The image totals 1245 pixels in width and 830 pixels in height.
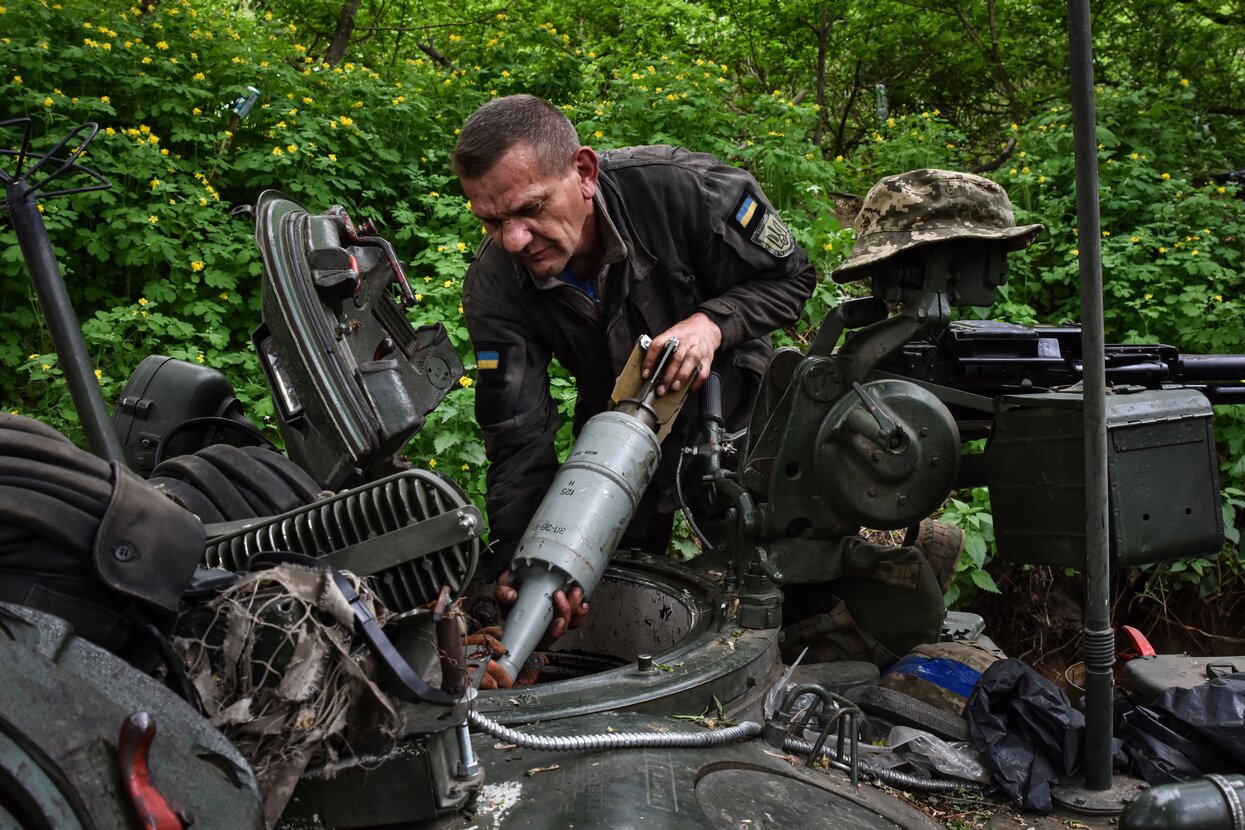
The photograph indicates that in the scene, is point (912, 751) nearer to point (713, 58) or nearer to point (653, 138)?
point (653, 138)

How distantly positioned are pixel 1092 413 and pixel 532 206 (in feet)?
4.56

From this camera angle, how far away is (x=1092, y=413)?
2053mm

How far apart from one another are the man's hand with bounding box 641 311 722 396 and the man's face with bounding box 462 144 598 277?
37 centimetres

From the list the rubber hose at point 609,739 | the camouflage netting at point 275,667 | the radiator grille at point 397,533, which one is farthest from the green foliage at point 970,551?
the camouflage netting at point 275,667

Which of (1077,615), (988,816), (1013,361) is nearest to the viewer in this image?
(988,816)

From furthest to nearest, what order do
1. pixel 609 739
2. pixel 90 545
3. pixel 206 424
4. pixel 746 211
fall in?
1. pixel 746 211
2. pixel 206 424
3. pixel 609 739
4. pixel 90 545

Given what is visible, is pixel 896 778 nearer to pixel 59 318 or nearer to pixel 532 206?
pixel 532 206

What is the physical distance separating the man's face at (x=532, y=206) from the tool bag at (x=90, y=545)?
1701mm

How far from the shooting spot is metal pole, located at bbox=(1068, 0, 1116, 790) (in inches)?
74.2

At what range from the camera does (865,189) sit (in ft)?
24.1

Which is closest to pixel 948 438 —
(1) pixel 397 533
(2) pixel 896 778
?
(2) pixel 896 778

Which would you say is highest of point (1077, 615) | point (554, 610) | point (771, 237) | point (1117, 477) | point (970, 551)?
point (771, 237)

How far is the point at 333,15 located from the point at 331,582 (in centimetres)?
735

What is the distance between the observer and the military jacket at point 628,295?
3.09 metres
